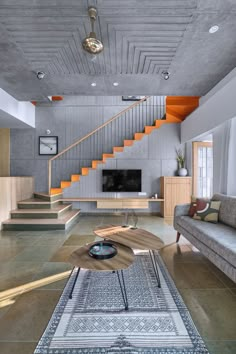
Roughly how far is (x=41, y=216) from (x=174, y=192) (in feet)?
12.8

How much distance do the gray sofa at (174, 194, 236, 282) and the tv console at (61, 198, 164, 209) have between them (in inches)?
84.6

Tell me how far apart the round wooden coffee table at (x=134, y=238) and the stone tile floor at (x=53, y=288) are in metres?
0.54

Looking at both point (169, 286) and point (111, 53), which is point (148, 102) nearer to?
point (111, 53)

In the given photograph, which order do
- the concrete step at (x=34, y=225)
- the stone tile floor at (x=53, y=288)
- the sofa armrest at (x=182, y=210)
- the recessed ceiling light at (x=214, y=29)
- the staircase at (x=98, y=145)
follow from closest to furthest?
1. the stone tile floor at (x=53, y=288)
2. the recessed ceiling light at (x=214, y=29)
3. the sofa armrest at (x=182, y=210)
4. the concrete step at (x=34, y=225)
5. the staircase at (x=98, y=145)

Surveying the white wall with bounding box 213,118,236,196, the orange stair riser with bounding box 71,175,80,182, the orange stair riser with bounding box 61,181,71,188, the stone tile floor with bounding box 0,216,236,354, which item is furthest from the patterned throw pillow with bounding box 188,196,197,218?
the orange stair riser with bounding box 61,181,71,188

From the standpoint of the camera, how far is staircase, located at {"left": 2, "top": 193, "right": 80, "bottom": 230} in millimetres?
4777

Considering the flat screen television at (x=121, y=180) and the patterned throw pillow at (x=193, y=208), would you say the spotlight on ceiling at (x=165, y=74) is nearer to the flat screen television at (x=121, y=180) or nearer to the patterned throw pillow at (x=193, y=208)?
the patterned throw pillow at (x=193, y=208)

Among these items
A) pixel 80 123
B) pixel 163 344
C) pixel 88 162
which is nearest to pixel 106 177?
pixel 88 162

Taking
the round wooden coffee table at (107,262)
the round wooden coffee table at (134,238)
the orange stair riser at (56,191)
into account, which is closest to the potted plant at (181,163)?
the round wooden coffee table at (134,238)

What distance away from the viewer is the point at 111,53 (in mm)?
3264

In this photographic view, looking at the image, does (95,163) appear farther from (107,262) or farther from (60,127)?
(107,262)

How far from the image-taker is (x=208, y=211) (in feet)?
11.6

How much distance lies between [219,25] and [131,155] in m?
4.21

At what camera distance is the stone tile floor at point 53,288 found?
1.68 metres
